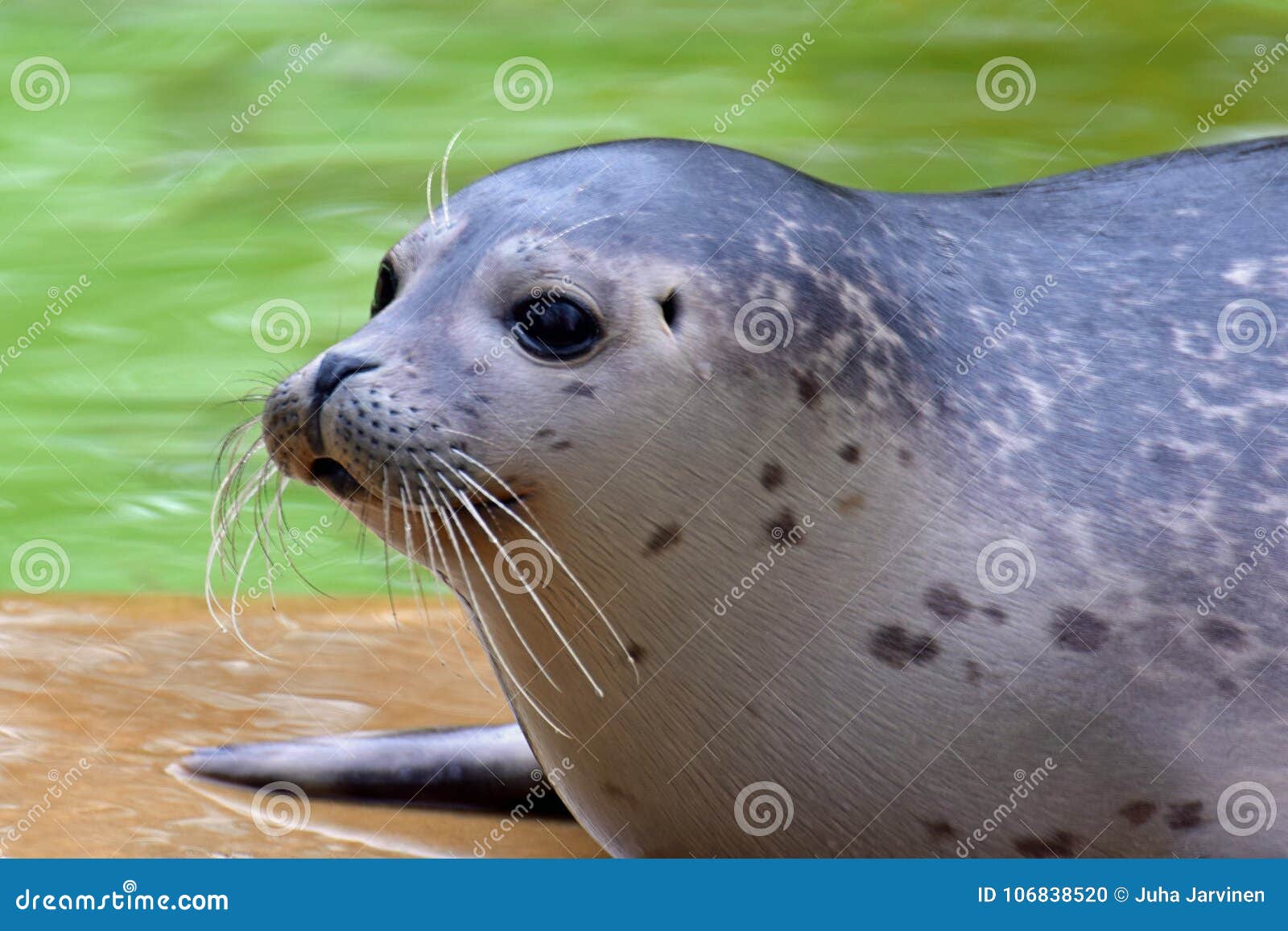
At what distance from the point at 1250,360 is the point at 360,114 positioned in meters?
5.56

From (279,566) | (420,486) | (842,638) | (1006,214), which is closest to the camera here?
(420,486)

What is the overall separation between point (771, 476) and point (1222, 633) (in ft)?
2.36

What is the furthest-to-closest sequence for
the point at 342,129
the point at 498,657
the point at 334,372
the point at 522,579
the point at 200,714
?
the point at 342,129
the point at 200,714
the point at 498,657
the point at 522,579
the point at 334,372

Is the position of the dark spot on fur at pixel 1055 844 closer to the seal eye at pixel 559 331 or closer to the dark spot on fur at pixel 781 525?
the dark spot on fur at pixel 781 525

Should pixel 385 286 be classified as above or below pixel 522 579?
above

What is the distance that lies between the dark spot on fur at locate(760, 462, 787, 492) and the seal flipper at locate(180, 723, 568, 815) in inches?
39.4

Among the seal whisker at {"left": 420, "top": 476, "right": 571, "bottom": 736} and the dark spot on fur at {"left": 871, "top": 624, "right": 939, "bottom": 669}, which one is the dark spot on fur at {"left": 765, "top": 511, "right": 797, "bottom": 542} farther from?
the seal whisker at {"left": 420, "top": 476, "right": 571, "bottom": 736}

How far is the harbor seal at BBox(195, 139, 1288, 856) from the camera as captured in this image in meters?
2.73

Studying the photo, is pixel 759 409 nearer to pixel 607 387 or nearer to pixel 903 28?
pixel 607 387

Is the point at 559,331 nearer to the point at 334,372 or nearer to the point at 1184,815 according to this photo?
the point at 334,372

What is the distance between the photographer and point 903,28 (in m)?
8.15

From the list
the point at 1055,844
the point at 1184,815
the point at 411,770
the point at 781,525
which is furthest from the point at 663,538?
the point at 411,770

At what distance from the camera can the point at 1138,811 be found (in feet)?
9.30

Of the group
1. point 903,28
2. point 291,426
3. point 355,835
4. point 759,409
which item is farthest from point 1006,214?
point 903,28
